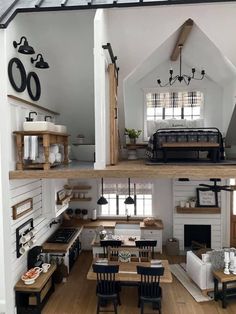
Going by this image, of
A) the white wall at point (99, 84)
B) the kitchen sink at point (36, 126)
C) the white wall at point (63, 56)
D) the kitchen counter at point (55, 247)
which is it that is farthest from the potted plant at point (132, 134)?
the kitchen counter at point (55, 247)

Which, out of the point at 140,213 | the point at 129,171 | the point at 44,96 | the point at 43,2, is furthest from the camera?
the point at 140,213

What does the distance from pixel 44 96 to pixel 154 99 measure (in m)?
3.61

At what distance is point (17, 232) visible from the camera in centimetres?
509

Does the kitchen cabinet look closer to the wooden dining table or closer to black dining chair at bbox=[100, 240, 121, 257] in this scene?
black dining chair at bbox=[100, 240, 121, 257]

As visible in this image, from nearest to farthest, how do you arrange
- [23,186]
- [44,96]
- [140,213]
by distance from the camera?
Result: [23,186] < [44,96] < [140,213]

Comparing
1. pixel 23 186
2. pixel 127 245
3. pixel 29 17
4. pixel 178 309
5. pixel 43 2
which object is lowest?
pixel 178 309

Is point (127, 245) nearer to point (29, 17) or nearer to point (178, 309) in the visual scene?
point (178, 309)

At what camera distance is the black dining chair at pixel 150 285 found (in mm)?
5196

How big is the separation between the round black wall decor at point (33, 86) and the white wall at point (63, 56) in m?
0.14

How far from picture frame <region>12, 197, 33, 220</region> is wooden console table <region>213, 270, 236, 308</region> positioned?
4228 mm

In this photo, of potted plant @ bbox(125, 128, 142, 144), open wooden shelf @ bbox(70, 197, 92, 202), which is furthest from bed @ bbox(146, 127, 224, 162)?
open wooden shelf @ bbox(70, 197, 92, 202)

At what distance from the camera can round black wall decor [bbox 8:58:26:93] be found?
4870 mm

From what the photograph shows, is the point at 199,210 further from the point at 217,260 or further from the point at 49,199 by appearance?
the point at 49,199

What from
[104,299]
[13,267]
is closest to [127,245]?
[104,299]
